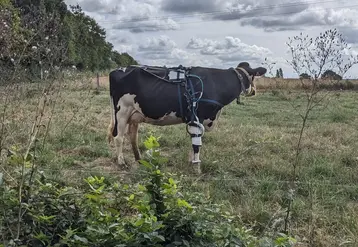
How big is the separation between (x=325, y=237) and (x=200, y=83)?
11.3 ft

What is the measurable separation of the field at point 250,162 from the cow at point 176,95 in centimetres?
54

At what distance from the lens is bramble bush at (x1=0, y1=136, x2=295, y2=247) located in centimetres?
238

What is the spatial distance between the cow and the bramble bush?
3.72m

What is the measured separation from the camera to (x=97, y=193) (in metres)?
2.58

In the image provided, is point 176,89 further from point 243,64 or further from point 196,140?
point 243,64

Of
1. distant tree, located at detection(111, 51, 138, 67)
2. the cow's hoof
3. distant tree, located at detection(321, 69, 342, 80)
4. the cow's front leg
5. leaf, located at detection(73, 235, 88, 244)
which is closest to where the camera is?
leaf, located at detection(73, 235, 88, 244)

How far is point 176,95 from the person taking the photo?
6562mm

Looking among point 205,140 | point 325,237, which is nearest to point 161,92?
point 205,140

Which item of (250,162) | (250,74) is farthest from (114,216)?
(250,74)

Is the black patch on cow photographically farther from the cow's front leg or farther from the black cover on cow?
the cow's front leg

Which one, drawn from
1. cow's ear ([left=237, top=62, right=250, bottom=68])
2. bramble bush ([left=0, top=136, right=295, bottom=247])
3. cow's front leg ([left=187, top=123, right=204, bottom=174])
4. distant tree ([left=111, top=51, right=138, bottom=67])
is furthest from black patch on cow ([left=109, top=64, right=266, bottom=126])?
distant tree ([left=111, top=51, right=138, bottom=67])

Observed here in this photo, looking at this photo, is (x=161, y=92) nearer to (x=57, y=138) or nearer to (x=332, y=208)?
(x=57, y=138)

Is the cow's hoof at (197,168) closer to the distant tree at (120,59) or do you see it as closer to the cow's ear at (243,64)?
the cow's ear at (243,64)

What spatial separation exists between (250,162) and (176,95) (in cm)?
139
